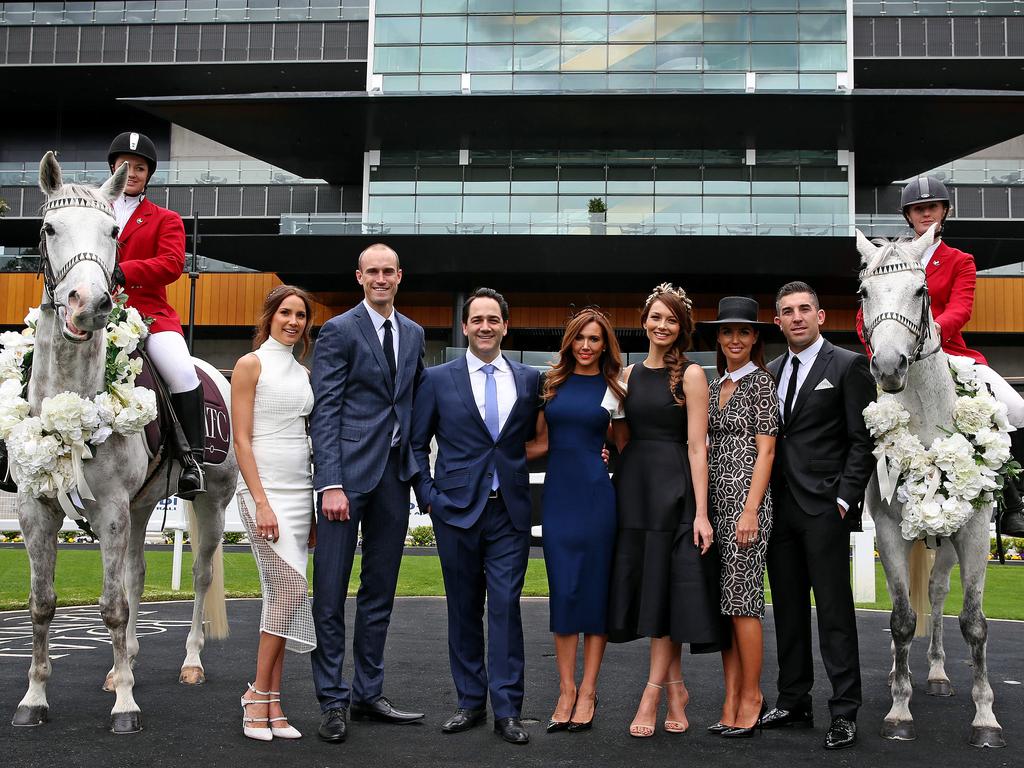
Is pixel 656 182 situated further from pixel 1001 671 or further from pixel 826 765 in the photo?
pixel 826 765

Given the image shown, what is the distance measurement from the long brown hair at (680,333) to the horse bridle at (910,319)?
1074 millimetres

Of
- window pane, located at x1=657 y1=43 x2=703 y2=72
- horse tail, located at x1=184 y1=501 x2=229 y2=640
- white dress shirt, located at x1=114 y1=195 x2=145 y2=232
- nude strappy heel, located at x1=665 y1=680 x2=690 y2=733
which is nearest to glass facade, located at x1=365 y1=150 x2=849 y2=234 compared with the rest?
window pane, located at x1=657 y1=43 x2=703 y2=72

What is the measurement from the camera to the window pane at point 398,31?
36281 millimetres

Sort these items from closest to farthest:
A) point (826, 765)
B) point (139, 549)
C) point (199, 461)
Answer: point (826, 765)
point (199, 461)
point (139, 549)

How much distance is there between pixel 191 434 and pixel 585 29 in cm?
3242

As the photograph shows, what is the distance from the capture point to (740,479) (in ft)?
19.4

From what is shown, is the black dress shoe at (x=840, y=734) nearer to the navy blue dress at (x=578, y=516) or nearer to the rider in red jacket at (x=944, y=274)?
the navy blue dress at (x=578, y=516)

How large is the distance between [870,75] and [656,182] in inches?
434

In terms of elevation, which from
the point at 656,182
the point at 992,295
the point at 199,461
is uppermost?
the point at 656,182

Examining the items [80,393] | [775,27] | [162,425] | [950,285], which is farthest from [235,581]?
[775,27]

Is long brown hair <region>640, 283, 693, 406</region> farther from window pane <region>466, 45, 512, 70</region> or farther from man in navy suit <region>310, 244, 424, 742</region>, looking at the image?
window pane <region>466, 45, 512, 70</region>

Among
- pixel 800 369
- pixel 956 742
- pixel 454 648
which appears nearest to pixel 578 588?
pixel 454 648

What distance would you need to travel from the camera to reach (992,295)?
39.4m

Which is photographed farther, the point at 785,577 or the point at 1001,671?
the point at 1001,671
